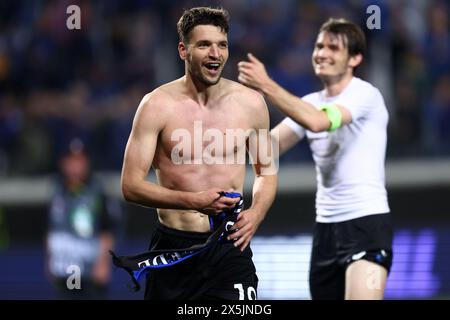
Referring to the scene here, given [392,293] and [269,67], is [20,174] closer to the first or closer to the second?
[269,67]

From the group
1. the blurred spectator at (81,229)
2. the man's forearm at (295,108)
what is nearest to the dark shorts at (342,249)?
the man's forearm at (295,108)

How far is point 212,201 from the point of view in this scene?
6.10 metres

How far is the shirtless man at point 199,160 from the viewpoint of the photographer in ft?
20.9

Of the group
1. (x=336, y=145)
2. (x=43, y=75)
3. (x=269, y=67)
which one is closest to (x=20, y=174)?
(x=43, y=75)

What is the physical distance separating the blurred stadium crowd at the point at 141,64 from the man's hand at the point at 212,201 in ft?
19.4

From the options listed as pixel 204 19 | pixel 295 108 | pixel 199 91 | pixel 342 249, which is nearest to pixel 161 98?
pixel 199 91

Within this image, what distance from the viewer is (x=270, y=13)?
43.5 ft

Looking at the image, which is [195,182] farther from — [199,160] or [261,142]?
[261,142]

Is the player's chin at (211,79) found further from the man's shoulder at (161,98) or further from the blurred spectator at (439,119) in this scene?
the blurred spectator at (439,119)

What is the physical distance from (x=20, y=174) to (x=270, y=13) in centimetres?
357

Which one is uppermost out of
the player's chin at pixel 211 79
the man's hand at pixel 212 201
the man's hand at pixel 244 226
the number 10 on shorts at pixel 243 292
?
the player's chin at pixel 211 79

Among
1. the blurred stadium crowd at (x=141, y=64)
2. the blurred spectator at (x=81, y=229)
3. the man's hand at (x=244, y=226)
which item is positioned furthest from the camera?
the blurred stadium crowd at (x=141, y=64)

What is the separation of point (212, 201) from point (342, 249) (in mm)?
1690

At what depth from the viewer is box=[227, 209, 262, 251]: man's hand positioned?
6332mm
